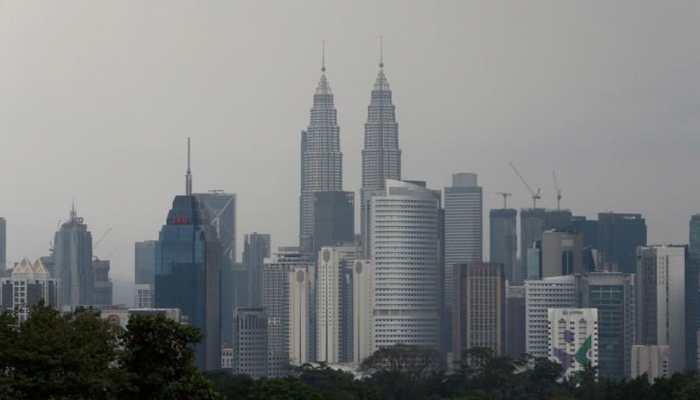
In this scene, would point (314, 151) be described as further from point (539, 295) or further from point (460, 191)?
point (539, 295)

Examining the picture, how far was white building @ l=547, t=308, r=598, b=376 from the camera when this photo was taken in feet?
472

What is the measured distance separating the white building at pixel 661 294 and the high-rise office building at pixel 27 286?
150 feet

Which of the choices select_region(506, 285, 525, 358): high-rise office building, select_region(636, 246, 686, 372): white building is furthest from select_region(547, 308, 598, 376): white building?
select_region(506, 285, 525, 358): high-rise office building

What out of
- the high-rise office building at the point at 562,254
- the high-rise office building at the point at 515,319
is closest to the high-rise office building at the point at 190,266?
the high-rise office building at the point at 515,319

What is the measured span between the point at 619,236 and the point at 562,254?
8.79 meters

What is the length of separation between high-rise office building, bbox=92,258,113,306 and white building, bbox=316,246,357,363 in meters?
18.2

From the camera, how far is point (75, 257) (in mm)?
170000

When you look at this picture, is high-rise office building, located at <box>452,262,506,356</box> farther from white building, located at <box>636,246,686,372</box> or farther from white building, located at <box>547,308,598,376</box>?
white building, located at <box>636,246,686,372</box>

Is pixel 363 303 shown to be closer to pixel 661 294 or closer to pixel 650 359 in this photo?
pixel 661 294

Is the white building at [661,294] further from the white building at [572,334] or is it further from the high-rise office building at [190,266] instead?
the high-rise office building at [190,266]

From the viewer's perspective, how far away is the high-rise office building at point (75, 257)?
166 meters

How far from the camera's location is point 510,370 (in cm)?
9731

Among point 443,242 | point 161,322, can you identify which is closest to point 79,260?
point 443,242

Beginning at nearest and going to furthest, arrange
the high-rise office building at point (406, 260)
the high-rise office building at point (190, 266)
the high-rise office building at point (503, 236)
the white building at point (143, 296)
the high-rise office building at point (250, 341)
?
the high-rise office building at point (250, 341) < the high-rise office building at point (190, 266) < the white building at point (143, 296) < the high-rise office building at point (406, 260) < the high-rise office building at point (503, 236)
